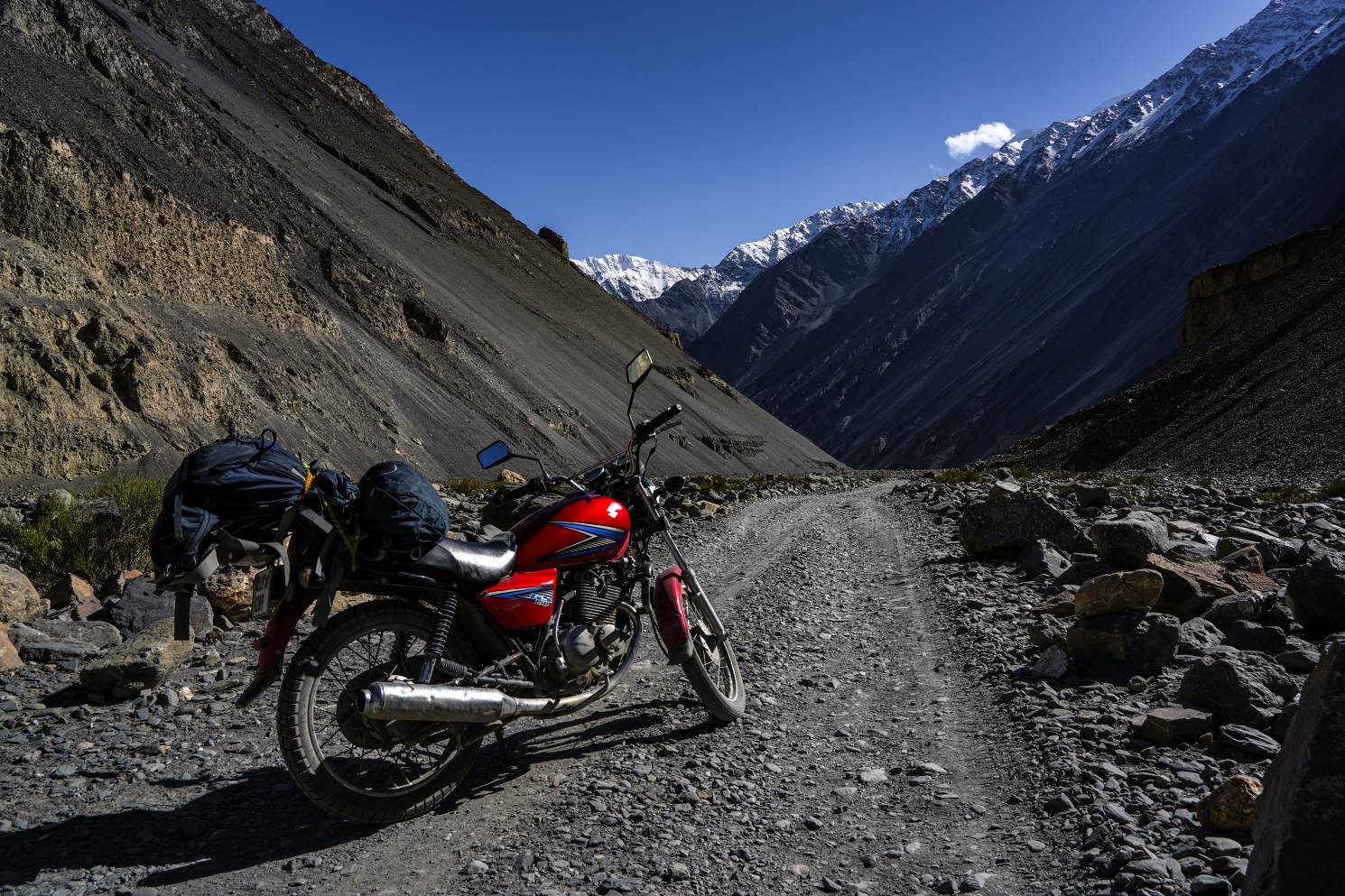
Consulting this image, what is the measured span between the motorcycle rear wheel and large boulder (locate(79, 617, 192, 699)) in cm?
249

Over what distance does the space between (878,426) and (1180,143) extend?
3433 inches

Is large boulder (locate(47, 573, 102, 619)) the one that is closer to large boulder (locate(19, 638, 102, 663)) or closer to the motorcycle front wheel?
large boulder (locate(19, 638, 102, 663))

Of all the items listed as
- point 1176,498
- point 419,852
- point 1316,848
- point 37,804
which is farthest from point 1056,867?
point 1176,498

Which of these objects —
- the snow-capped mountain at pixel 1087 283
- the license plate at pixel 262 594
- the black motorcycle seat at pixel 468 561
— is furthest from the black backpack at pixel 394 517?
the snow-capped mountain at pixel 1087 283

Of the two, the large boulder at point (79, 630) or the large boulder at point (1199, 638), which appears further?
the large boulder at point (79, 630)

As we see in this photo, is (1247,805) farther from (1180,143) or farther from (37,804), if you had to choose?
(1180,143)

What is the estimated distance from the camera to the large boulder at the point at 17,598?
726 cm

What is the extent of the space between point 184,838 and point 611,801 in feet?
6.74

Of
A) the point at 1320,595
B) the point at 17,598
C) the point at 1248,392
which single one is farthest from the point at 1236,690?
the point at 1248,392

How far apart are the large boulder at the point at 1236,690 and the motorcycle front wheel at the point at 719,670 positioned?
2591 millimetres

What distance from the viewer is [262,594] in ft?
12.6

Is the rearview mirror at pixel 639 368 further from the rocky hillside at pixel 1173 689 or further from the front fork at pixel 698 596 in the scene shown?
the rocky hillside at pixel 1173 689

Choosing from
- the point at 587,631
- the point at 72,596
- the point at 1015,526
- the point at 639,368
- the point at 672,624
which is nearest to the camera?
the point at 587,631

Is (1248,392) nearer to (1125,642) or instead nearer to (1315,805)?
(1125,642)
